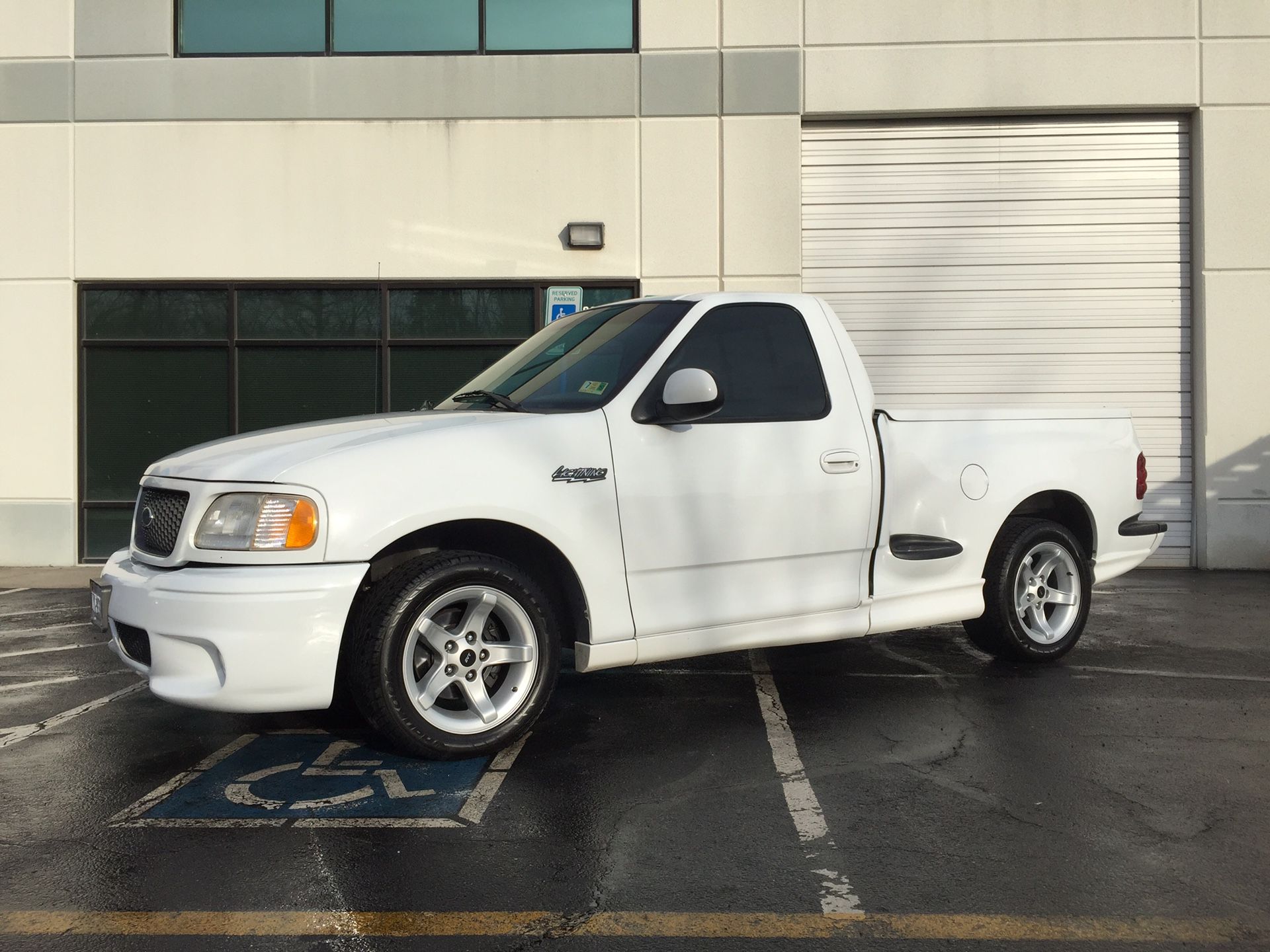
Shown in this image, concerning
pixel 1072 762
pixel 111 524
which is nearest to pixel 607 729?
pixel 1072 762

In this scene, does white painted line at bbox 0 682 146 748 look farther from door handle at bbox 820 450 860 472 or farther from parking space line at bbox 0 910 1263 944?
door handle at bbox 820 450 860 472

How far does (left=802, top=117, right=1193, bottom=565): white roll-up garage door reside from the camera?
12.5 m

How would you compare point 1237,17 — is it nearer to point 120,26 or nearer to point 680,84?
point 680,84

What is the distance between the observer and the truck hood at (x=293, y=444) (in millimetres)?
4441

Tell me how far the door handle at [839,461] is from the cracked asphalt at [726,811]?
116 cm

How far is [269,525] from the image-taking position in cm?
430

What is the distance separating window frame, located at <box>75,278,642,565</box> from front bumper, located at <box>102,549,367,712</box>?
26.7 feet

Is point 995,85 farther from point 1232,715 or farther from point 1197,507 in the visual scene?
point 1232,715

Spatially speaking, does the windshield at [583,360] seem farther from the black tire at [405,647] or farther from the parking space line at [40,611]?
the parking space line at [40,611]

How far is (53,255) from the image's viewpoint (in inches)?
490

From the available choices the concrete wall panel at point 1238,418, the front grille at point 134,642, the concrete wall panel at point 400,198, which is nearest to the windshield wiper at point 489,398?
the front grille at point 134,642

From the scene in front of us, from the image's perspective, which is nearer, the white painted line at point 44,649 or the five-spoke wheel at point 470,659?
the five-spoke wheel at point 470,659

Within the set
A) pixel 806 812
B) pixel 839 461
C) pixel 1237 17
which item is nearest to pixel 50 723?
pixel 806 812

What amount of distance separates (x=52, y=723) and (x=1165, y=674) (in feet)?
18.8
